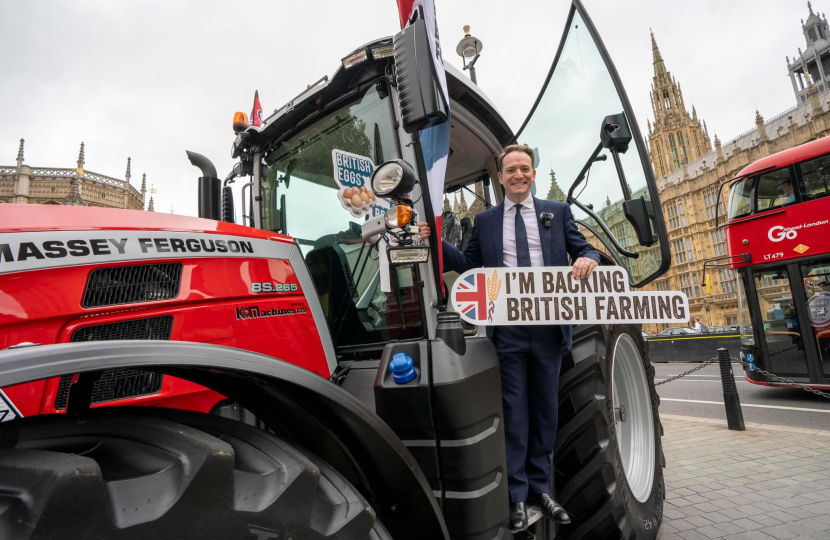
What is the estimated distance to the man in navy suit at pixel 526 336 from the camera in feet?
5.88

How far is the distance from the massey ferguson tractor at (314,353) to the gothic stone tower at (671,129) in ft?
205

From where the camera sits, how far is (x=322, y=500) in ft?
3.25

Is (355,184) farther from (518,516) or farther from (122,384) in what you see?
(518,516)

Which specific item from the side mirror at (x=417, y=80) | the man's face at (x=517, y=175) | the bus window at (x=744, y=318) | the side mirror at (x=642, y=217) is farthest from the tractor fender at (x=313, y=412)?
the bus window at (x=744, y=318)

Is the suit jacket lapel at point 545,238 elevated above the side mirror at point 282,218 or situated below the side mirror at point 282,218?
below

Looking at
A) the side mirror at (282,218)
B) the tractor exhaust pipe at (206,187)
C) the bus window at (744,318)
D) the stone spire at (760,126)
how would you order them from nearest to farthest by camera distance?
the tractor exhaust pipe at (206,187) → the side mirror at (282,218) → the bus window at (744,318) → the stone spire at (760,126)

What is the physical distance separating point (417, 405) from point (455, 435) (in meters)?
0.16

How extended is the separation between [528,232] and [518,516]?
3.77 feet

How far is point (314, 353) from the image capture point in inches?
68.7

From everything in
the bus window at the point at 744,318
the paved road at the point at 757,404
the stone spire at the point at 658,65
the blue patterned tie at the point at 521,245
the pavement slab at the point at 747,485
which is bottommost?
the paved road at the point at 757,404

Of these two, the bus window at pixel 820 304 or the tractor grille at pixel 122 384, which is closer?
the tractor grille at pixel 122 384

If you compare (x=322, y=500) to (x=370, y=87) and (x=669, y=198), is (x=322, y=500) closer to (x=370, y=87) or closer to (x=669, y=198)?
(x=370, y=87)

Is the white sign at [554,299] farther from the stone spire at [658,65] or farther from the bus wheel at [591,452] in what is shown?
the stone spire at [658,65]

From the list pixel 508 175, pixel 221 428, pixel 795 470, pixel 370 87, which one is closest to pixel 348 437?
pixel 221 428
